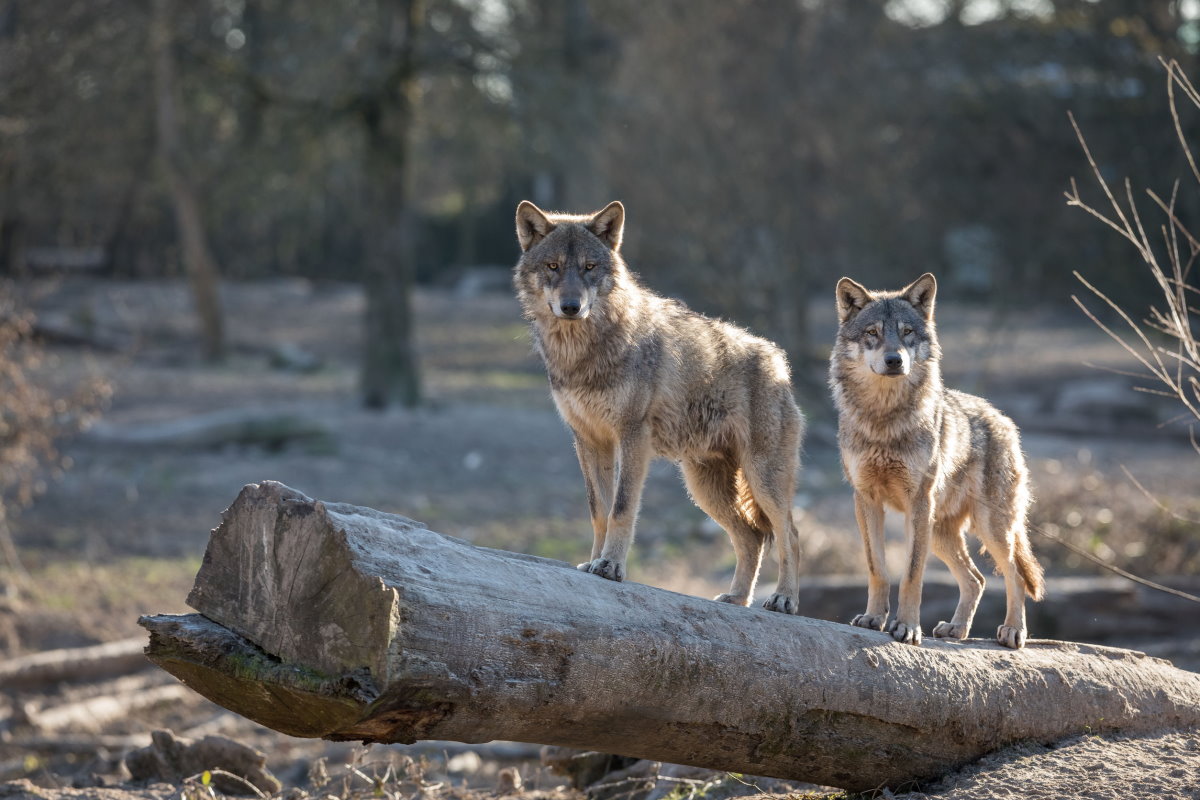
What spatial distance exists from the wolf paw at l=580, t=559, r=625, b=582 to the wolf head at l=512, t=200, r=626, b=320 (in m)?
1.38

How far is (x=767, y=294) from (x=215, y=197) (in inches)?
492

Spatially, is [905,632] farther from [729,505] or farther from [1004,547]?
[729,505]

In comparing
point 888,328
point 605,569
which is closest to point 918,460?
point 888,328

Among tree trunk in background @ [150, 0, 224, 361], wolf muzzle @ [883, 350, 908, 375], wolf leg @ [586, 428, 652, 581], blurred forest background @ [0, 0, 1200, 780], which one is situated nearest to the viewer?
wolf leg @ [586, 428, 652, 581]

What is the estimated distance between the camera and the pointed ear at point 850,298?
677 cm

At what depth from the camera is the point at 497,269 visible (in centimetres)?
A: 4959

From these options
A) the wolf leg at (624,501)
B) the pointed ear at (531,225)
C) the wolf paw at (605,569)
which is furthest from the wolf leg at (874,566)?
the pointed ear at (531,225)

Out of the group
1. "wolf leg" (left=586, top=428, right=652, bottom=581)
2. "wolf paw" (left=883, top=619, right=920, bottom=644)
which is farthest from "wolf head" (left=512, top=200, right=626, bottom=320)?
"wolf paw" (left=883, top=619, right=920, bottom=644)

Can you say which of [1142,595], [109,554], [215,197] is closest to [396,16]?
[215,197]

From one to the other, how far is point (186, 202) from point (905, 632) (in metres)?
23.4

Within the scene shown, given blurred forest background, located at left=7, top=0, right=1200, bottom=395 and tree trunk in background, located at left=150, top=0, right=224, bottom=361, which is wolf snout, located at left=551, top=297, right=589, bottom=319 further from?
tree trunk in background, located at left=150, top=0, right=224, bottom=361

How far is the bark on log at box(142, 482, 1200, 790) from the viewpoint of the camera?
4.36 metres

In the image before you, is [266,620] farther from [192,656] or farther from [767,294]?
[767,294]

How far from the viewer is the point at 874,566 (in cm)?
641
